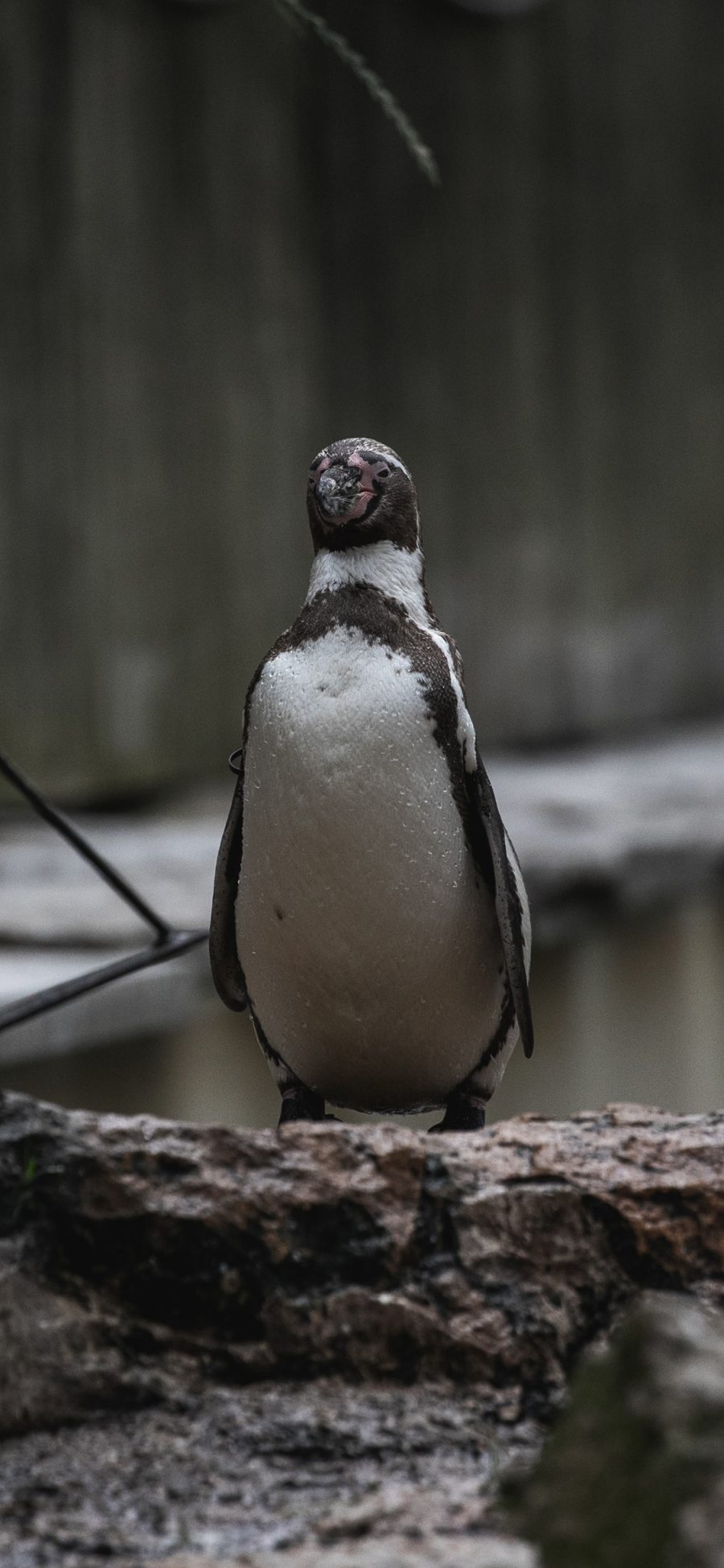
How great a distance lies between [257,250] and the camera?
2467mm

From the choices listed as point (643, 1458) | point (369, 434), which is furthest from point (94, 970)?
point (369, 434)

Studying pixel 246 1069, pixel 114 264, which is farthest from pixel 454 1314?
pixel 114 264

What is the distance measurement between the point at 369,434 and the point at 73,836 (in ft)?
6.27

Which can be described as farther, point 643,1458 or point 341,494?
point 341,494

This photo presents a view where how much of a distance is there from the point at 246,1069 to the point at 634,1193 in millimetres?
1361

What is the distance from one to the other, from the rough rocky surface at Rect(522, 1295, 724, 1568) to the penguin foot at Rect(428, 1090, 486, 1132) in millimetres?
340

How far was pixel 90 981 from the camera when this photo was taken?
720 millimetres

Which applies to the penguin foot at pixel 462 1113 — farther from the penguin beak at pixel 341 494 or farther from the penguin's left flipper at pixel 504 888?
the penguin beak at pixel 341 494

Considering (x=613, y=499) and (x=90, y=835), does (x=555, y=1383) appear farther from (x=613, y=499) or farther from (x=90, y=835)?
(x=613, y=499)

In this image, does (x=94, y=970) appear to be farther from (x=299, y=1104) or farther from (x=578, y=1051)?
(x=578, y=1051)

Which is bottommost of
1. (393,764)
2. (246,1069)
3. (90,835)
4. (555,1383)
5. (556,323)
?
(246,1069)

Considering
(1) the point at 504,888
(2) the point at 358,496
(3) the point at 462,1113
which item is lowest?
(3) the point at 462,1113

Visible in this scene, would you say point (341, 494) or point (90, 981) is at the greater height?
point (341, 494)

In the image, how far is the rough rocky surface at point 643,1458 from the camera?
39 cm
